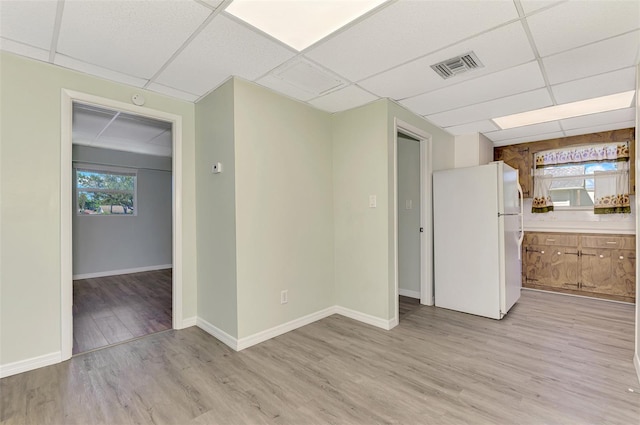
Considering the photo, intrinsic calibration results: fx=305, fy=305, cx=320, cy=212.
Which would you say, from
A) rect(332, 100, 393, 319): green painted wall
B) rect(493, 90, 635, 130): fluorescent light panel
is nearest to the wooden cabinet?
rect(493, 90, 635, 130): fluorescent light panel

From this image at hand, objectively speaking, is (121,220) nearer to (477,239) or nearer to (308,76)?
(308,76)

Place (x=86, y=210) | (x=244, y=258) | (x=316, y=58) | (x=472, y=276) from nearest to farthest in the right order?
(x=316, y=58), (x=244, y=258), (x=472, y=276), (x=86, y=210)

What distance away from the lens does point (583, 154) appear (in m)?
4.43

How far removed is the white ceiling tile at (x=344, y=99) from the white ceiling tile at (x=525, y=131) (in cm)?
230

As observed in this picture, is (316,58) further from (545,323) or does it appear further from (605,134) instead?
(605,134)

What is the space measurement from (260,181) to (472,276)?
2.65 metres

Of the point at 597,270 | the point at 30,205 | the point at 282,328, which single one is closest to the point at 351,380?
the point at 282,328

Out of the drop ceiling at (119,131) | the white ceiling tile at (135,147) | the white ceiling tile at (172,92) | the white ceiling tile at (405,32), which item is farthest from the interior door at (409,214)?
the white ceiling tile at (135,147)

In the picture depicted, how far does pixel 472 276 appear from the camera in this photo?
356 centimetres

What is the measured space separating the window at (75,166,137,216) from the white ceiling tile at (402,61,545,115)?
5673 millimetres

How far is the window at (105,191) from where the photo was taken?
18.5ft

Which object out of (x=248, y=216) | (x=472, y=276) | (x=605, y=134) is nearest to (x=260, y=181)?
(x=248, y=216)

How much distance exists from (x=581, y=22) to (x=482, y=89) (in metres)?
0.98

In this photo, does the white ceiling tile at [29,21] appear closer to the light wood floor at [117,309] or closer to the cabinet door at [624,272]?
the light wood floor at [117,309]
